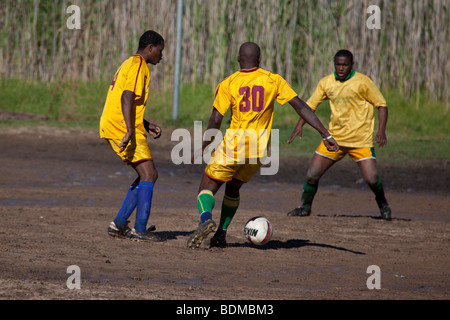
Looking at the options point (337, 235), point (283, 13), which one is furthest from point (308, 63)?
point (337, 235)

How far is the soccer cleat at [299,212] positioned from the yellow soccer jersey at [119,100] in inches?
121

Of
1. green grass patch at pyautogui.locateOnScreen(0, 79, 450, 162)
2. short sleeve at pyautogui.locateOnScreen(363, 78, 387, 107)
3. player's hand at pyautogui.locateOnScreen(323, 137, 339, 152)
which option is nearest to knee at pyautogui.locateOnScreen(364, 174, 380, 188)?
short sleeve at pyautogui.locateOnScreen(363, 78, 387, 107)

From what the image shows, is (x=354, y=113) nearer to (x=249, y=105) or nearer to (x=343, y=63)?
(x=343, y=63)

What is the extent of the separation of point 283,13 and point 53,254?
541 inches

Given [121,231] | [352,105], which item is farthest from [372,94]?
[121,231]

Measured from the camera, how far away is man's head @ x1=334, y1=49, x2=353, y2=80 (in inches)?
398

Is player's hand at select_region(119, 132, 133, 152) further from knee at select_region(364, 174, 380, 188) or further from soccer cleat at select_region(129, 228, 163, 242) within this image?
knee at select_region(364, 174, 380, 188)

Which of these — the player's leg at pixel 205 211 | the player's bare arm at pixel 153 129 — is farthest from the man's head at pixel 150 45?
the player's leg at pixel 205 211

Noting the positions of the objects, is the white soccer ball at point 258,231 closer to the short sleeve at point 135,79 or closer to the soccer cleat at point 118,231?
the soccer cleat at point 118,231

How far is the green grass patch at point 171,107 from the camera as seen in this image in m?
18.7

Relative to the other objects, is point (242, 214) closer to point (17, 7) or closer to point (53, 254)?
point (53, 254)

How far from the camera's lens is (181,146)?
17.6m

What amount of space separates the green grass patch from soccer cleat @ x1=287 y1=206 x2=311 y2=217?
7.48 metres

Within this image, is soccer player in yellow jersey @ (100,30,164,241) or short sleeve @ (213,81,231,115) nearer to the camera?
short sleeve @ (213,81,231,115)
